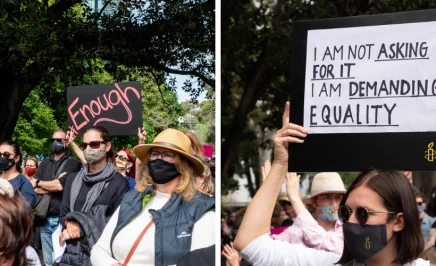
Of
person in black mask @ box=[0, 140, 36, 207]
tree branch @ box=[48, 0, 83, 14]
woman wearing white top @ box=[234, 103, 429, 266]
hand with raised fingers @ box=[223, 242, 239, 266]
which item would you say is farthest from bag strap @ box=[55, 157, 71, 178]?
woman wearing white top @ box=[234, 103, 429, 266]

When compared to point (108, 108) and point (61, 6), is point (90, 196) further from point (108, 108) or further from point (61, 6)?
point (61, 6)

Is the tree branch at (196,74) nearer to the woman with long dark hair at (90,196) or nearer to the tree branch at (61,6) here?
the woman with long dark hair at (90,196)

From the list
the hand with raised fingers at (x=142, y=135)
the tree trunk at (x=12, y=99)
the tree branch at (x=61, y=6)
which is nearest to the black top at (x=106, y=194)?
the hand with raised fingers at (x=142, y=135)

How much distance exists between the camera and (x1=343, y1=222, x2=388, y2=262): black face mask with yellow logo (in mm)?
3162

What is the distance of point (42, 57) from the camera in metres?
8.29

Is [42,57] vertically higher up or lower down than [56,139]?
higher up

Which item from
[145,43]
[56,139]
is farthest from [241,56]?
[56,139]

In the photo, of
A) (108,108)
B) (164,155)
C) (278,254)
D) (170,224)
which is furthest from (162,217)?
(278,254)

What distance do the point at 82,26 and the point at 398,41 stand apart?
4943 mm

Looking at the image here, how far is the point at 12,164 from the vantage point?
7.62m

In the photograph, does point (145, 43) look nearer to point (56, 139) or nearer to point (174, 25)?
point (174, 25)

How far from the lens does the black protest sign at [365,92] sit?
13.0ft

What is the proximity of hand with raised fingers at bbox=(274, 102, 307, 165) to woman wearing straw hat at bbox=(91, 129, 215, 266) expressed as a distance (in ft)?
5.21

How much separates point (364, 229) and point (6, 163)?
495 cm
